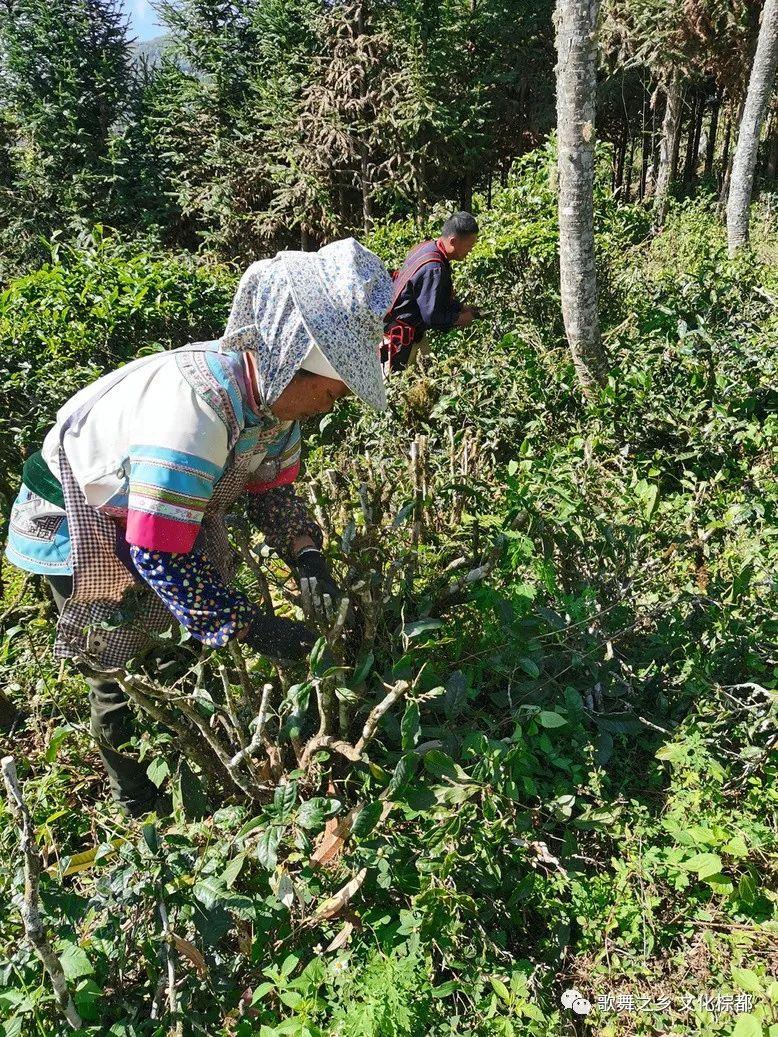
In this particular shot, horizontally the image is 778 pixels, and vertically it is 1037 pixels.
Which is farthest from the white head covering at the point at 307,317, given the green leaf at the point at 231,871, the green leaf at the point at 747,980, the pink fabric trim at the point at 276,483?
the green leaf at the point at 747,980

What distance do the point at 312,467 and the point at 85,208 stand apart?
27.4 ft

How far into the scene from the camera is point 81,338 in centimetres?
424

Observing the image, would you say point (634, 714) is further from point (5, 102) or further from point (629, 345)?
point (5, 102)

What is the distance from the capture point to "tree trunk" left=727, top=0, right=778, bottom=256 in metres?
7.29

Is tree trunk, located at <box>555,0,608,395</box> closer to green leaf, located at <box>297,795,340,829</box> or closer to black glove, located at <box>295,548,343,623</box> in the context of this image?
black glove, located at <box>295,548,343,623</box>

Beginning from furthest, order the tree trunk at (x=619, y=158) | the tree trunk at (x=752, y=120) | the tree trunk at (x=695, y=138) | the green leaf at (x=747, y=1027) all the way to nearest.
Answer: the tree trunk at (x=695, y=138)
the tree trunk at (x=619, y=158)
the tree trunk at (x=752, y=120)
the green leaf at (x=747, y=1027)

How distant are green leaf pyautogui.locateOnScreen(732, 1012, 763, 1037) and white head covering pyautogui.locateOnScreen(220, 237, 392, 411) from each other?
62.1 inches

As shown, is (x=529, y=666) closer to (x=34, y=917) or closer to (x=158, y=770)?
(x=158, y=770)

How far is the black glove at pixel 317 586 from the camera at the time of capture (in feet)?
6.80

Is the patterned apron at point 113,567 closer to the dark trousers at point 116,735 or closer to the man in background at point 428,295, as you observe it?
the dark trousers at point 116,735

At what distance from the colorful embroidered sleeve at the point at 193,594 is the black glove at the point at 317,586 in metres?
0.23

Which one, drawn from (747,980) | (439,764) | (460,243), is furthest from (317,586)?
(460,243)

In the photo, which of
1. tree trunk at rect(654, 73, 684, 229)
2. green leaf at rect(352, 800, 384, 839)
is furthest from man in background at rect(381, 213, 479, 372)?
tree trunk at rect(654, 73, 684, 229)

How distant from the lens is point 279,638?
212 cm
